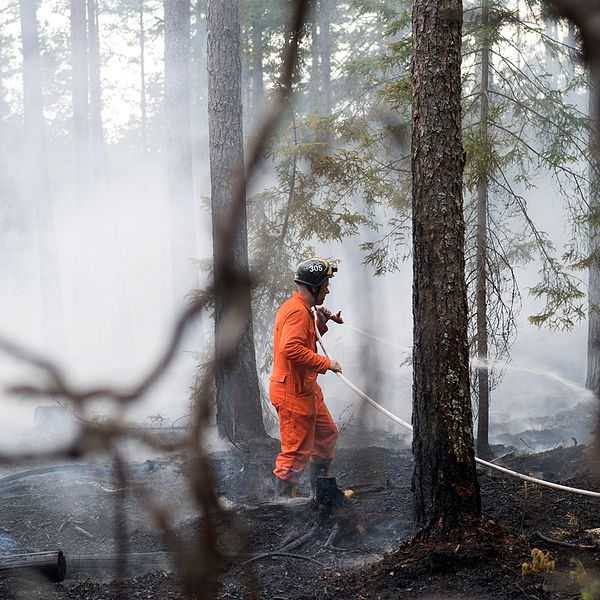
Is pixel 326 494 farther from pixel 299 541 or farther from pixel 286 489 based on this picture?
pixel 286 489

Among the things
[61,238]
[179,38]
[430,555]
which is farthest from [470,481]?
[61,238]

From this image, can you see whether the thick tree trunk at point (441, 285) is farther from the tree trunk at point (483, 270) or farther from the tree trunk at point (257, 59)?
the tree trunk at point (257, 59)

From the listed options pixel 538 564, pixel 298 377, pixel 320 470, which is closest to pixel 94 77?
pixel 298 377

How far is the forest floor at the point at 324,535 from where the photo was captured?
14.9 ft

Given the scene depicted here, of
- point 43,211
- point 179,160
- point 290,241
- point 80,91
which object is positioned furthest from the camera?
point 80,91

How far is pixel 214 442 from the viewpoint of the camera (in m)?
9.57

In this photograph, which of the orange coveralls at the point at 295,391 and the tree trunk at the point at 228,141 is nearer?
the orange coveralls at the point at 295,391

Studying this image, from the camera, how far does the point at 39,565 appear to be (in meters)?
4.84

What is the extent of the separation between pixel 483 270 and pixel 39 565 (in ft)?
19.4

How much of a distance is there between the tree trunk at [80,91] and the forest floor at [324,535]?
17.1 metres

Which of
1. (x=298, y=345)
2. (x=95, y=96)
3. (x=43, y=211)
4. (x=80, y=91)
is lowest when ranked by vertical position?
(x=298, y=345)

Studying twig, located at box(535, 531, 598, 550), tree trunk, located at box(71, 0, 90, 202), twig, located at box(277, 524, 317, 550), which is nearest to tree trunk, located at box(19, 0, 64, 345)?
tree trunk, located at box(71, 0, 90, 202)

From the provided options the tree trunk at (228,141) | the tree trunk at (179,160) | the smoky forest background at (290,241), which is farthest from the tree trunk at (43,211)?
the tree trunk at (228,141)

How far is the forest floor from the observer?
4.54m
